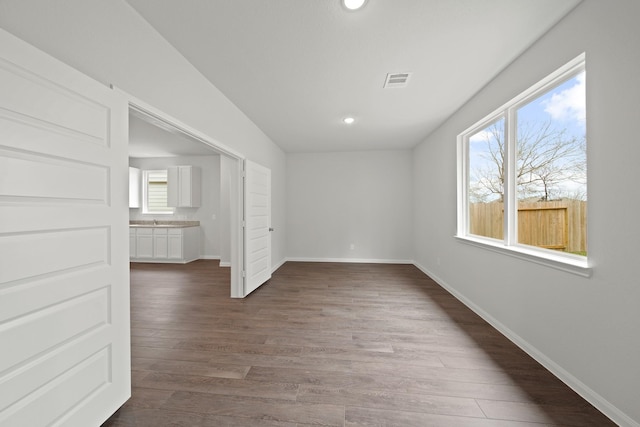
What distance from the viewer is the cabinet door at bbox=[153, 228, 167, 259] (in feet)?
19.9

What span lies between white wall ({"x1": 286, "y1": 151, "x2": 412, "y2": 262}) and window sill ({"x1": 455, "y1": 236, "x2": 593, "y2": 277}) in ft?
10.4

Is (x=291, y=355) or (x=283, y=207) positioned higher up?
(x=283, y=207)

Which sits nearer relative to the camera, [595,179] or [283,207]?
[595,179]

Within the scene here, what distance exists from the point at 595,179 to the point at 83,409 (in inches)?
128

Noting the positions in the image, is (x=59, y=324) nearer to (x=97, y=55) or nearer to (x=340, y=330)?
(x=97, y=55)

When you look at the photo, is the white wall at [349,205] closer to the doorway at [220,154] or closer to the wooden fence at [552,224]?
the doorway at [220,154]

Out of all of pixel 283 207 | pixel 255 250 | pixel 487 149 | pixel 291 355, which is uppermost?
pixel 487 149

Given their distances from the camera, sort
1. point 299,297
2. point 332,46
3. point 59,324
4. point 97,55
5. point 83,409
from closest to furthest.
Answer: point 59,324
point 83,409
point 97,55
point 332,46
point 299,297

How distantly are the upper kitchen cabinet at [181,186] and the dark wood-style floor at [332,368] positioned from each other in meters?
3.28

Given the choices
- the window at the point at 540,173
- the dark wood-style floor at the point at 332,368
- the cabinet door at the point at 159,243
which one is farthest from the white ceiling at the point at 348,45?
the cabinet door at the point at 159,243

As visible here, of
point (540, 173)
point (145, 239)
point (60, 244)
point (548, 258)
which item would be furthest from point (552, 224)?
point (145, 239)

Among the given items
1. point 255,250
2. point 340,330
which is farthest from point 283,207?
point 340,330

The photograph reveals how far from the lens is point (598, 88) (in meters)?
1.61

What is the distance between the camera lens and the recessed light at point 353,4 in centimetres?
167
